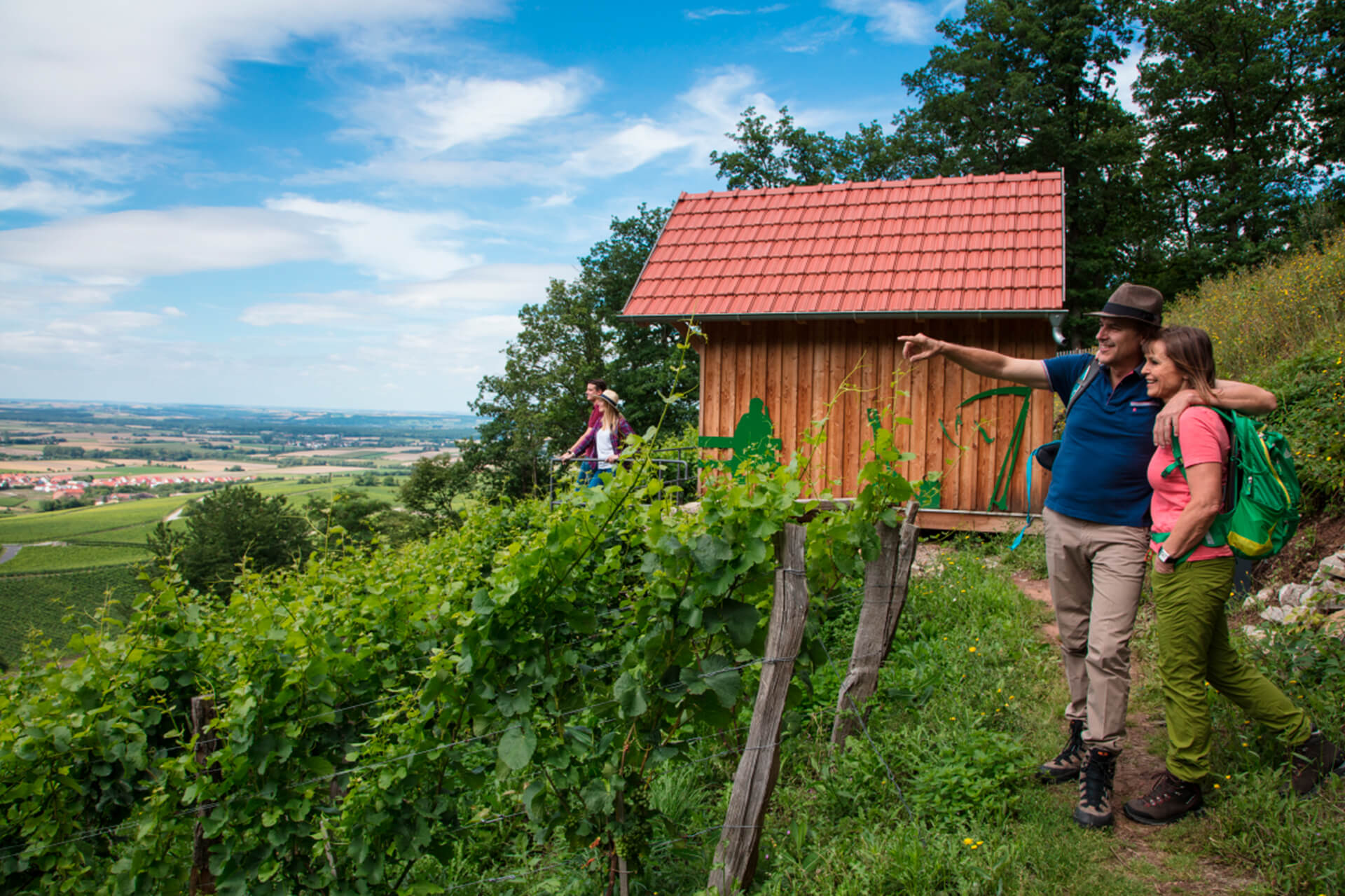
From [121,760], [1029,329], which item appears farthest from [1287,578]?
[121,760]

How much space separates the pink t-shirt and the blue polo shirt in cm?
7

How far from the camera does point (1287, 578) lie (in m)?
5.14

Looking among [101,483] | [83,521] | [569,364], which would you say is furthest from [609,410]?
[101,483]

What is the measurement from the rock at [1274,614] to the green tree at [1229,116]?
22.1 m

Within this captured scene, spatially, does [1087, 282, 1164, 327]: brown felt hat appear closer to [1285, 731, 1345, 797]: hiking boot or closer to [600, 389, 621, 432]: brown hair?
[1285, 731, 1345, 797]: hiking boot

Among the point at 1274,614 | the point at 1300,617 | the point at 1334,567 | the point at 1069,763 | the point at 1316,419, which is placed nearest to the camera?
the point at 1069,763

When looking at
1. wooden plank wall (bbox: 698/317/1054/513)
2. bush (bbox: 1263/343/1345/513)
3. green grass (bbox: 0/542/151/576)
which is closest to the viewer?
bush (bbox: 1263/343/1345/513)

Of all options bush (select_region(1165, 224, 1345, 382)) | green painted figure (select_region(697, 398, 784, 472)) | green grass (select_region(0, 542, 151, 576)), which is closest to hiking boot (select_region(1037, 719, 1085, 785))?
bush (select_region(1165, 224, 1345, 382))

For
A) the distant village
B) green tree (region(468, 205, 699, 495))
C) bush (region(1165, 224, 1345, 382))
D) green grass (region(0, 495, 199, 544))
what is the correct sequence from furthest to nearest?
the distant village < green grass (region(0, 495, 199, 544)) < green tree (region(468, 205, 699, 495)) < bush (region(1165, 224, 1345, 382))

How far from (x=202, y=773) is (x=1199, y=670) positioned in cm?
356

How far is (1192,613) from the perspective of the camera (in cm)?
276

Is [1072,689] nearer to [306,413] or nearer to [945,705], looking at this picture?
[945,705]

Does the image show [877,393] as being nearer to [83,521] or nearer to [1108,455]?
[1108,455]

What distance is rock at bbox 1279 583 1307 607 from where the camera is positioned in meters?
4.70
